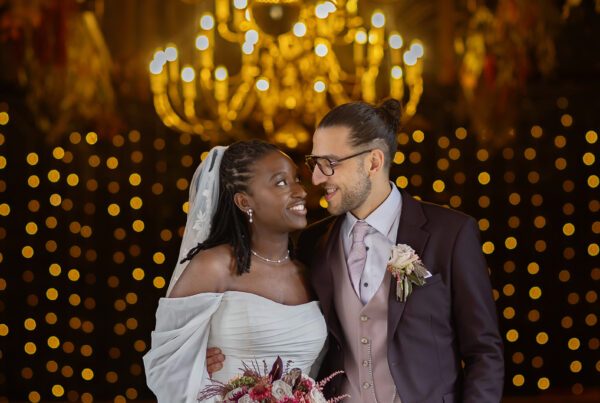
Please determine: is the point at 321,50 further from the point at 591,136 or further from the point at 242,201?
the point at 591,136

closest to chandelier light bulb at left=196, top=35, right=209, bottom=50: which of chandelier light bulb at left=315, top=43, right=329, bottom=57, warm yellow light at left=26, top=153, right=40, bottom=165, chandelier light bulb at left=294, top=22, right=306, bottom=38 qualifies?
chandelier light bulb at left=294, top=22, right=306, bottom=38

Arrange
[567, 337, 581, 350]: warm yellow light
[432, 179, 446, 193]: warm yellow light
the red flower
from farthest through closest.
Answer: [432, 179, 446, 193]: warm yellow light → [567, 337, 581, 350]: warm yellow light → the red flower

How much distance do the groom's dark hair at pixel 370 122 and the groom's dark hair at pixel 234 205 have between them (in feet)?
0.89

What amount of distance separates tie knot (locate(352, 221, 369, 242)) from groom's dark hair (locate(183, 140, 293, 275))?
38 centimetres

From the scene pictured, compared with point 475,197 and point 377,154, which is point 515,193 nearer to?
point 475,197

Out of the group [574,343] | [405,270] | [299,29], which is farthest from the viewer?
[574,343]

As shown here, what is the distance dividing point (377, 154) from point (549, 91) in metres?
4.64

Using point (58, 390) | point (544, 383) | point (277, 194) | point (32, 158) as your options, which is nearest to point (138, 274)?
point (58, 390)

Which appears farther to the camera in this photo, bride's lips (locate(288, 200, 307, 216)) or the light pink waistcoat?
bride's lips (locate(288, 200, 307, 216))

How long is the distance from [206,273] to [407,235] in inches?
27.7

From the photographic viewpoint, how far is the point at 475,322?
3.12 metres

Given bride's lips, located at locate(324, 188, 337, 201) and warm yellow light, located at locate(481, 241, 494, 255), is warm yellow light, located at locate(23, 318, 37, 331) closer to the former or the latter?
warm yellow light, located at locate(481, 241, 494, 255)

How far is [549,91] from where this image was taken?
7.54m

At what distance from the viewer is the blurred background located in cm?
745
